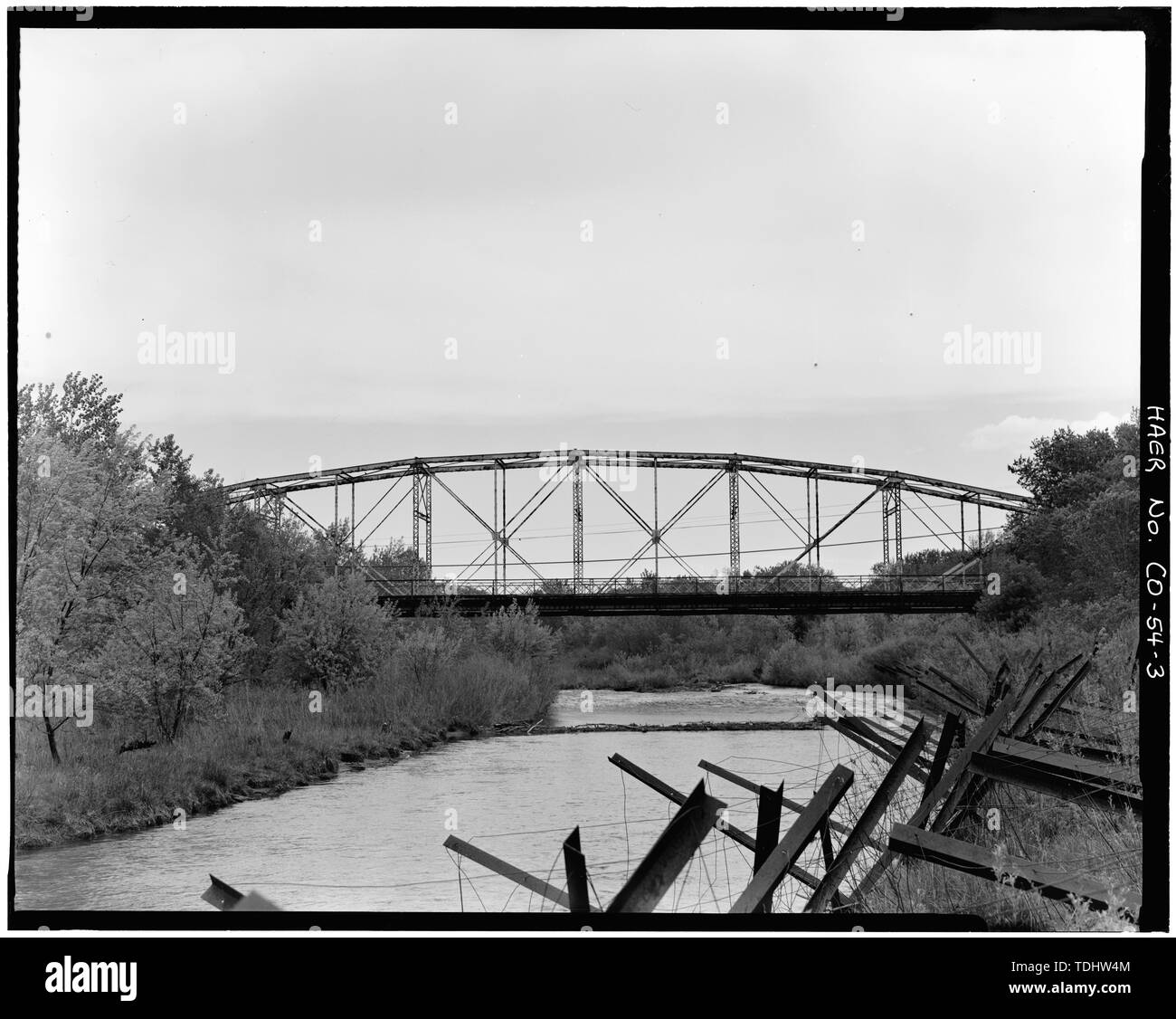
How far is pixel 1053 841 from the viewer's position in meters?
4.54

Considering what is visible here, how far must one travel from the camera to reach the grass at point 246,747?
31.6 ft

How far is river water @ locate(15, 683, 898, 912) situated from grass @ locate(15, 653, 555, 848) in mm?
287

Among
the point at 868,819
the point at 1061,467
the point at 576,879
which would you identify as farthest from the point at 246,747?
the point at 576,879

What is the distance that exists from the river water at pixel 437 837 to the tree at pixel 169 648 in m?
1.45

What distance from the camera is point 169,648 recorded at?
12.3m

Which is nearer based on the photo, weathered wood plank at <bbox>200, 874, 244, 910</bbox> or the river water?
weathered wood plank at <bbox>200, 874, 244, 910</bbox>

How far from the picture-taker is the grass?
964cm

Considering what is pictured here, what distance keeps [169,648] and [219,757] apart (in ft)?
5.68

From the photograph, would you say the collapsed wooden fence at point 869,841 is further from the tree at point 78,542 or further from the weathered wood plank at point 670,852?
the tree at point 78,542

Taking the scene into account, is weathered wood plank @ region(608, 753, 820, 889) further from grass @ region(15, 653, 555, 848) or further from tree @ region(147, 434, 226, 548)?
tree @ region(147, 434, 226, 548)

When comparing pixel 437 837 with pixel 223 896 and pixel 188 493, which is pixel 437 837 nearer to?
pixel 223 896

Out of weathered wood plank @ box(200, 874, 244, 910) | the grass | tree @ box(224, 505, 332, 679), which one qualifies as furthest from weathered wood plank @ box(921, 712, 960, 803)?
tree @ box(224, 505, 332, 679)
